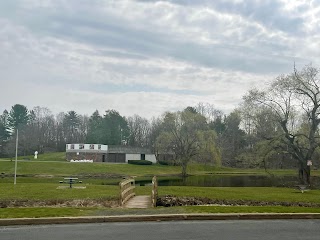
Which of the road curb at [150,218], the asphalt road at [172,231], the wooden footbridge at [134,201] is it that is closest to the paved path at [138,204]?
the wooden footbridge at [134,201]

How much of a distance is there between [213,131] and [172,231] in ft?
182

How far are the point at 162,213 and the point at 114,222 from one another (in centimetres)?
175

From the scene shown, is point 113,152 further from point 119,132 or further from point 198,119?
point 198,119

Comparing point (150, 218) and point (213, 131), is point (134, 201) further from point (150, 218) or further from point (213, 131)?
point (213, 131)

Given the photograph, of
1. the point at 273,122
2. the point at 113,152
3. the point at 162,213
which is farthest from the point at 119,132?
the point at 162,213

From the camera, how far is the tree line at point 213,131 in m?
32.5

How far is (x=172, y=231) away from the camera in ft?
28.5

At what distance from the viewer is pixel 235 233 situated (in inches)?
338

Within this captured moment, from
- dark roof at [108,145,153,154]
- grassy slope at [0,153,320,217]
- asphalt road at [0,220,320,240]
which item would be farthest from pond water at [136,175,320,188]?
dark roof at [108,145,153,154]

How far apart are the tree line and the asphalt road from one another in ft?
74.4

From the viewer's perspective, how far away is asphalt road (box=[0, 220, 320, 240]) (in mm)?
8033

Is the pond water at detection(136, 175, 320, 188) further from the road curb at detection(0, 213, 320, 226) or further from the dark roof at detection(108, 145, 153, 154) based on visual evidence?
the dark roof at detection(108, 145, 153, 154)

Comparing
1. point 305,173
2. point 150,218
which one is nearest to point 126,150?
point 305,173

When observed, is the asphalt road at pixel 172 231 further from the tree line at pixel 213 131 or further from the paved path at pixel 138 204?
the tree line at pixel 213 131
